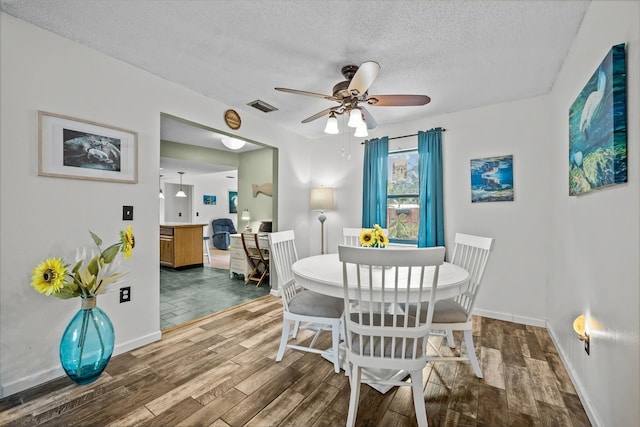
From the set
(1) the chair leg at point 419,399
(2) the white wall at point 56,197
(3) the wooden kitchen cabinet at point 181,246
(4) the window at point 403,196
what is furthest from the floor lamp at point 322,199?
(3) the wooden kitchen cabinet at point 181,246

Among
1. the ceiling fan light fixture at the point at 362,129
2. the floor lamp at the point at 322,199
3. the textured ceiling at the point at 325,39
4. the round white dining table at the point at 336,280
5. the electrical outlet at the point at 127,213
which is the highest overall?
the textured ceiling at the point at 325,39

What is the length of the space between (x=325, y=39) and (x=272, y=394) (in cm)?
242

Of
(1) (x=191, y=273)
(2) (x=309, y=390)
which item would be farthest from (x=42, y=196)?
(1) (x=191, y=273)

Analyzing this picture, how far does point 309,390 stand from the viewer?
6.19 feet

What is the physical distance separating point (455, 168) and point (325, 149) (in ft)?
6.34

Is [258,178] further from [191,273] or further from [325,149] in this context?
[191,273]

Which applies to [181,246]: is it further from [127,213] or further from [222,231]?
[222,231]

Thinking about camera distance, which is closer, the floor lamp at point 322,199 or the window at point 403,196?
the window at point 403,196

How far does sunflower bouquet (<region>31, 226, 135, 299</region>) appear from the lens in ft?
5.76

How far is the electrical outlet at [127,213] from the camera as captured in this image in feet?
7.89

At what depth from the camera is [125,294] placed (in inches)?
95.5

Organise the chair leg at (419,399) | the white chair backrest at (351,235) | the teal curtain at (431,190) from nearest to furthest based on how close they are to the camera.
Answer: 1. the chair leg at (419,399)
2. the white chair backrest at (351,235)
3. the teal curtain at (431,190)

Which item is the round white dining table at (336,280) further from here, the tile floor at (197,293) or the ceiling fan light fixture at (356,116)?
the tile floor at (197,293)

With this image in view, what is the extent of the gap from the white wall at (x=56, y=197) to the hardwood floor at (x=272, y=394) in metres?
0.29
